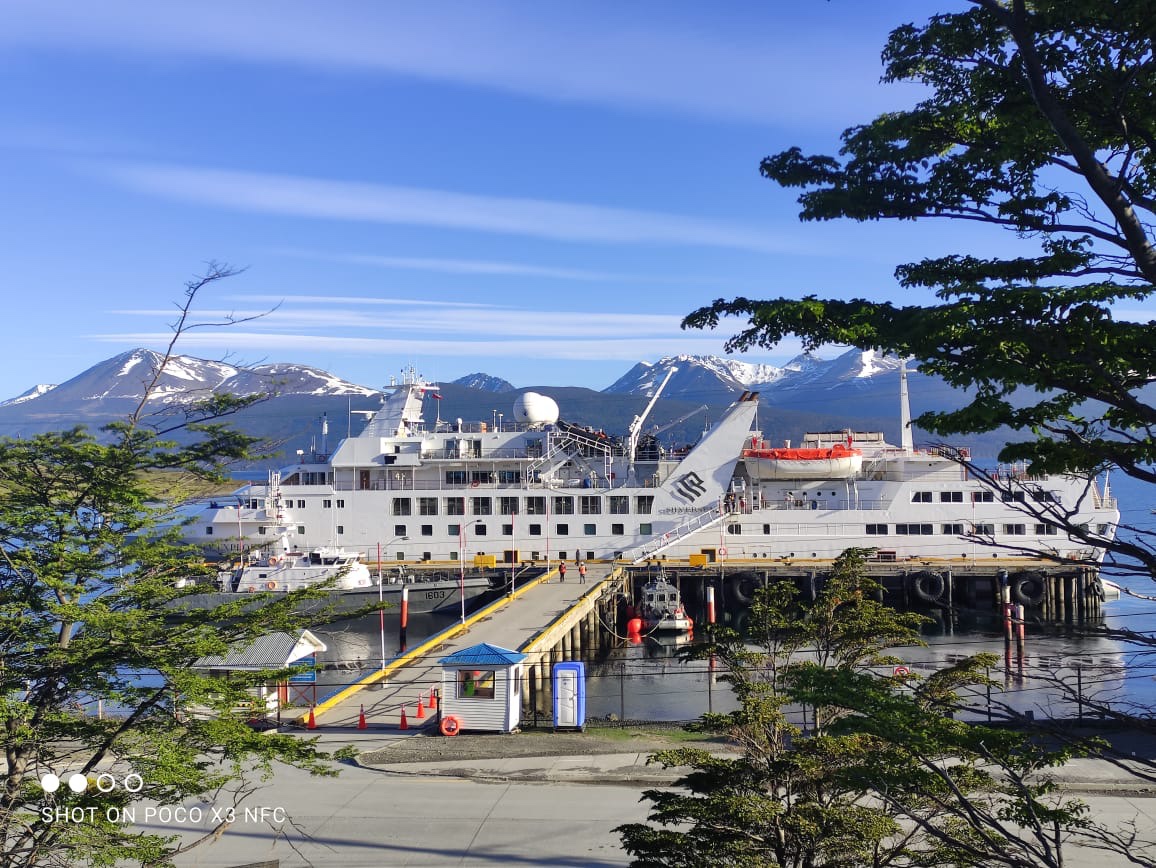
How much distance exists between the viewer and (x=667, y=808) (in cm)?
845

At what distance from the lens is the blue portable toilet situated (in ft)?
59.2

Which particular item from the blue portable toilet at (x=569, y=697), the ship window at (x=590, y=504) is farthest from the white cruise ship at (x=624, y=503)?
the blue portable toilet at (x=569, y=697)

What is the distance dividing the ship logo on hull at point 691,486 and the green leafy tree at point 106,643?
103ft

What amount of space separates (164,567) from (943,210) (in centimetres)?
910

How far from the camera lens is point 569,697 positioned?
712 inches

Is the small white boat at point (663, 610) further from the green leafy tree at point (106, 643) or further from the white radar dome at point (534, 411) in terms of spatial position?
the green leafy tree at point (106, 643)

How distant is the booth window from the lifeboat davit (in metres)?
25.4

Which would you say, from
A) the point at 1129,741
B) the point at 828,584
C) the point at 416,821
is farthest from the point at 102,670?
the point at 1129,741

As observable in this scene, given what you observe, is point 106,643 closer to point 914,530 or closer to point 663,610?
point 663,610

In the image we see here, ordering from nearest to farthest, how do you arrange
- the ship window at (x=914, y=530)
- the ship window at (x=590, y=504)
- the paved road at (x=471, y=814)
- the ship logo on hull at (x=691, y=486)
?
the paved road at (x=471, y=814) → the ship window at (x=914, y=530) → the ship logo on hull at (x=691, y=486) → the ship window at (x=590, y=504)

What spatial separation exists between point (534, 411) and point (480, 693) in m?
28.0

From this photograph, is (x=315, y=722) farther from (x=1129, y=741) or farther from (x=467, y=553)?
(x=467, y=553)

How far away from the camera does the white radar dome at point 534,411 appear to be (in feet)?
147

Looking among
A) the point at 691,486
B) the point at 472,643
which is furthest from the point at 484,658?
the point at 691,486
